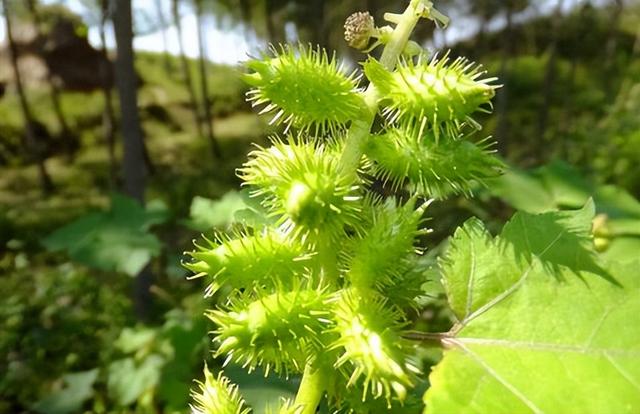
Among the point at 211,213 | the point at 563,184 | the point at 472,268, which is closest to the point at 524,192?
the point at 563,184

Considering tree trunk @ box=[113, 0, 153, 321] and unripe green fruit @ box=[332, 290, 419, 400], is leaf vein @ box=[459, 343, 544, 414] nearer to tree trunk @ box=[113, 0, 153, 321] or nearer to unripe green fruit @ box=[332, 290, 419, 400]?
unripe green fruit @ box=[332, 290, 419, 400]

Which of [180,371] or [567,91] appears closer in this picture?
[180,371]

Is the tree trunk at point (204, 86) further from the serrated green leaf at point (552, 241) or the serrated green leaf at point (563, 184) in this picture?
the serrated green leaf at point (552, 241)

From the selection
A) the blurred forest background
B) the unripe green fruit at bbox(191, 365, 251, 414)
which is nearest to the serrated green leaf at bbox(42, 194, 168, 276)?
the blurred forest background

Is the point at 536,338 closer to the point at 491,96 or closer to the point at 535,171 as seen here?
the point at 491,96

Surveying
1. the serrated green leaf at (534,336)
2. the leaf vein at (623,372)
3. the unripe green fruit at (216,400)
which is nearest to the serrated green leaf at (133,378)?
the unripe green fruit at (216,400)

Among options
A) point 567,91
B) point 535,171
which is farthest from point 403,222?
point 567,91

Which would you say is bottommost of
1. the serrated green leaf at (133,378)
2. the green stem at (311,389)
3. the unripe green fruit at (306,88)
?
the serrated green leaf at (133,378)

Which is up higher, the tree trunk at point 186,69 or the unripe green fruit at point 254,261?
the unripe green fruit at point 254,261
